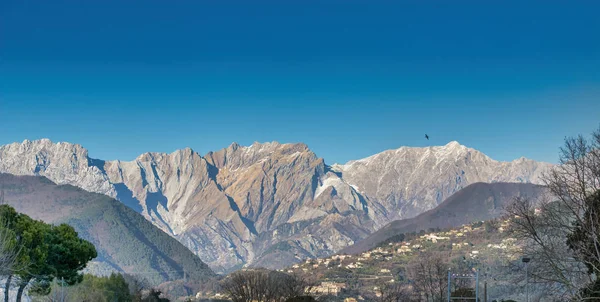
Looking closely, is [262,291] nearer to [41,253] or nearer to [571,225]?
[41,253]

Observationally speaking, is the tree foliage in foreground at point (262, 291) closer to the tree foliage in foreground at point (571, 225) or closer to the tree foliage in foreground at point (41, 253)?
the tree foliage in foreground at point (41, 253)

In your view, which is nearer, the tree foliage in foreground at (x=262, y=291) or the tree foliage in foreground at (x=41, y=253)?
the tree foliage in foreground at (x=41, y=253)

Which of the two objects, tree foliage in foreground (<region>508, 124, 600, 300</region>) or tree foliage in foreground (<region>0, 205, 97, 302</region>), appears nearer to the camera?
tree foliage in foreground (<region>508, 124, 600, 300</region>)

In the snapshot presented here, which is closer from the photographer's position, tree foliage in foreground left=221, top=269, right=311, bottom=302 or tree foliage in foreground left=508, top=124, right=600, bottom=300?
tree foliage in foreground left=508, top=124, right=600, bottom=300

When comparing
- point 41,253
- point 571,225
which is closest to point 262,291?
point 41,253

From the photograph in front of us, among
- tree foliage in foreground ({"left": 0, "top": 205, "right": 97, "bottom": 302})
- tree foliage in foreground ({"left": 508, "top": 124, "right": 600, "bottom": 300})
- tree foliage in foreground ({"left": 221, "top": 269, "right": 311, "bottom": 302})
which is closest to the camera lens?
tree foliage in foreground ({"left": 508, "top": 124, "right": 600, "bottom": 300})

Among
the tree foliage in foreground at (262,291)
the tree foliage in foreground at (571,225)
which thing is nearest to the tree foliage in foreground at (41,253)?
the tree foliage in foreground at (262,291)

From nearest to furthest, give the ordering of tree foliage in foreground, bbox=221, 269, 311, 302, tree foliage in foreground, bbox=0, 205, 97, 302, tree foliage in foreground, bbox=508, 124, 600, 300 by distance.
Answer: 1. tree foliage in foreground, bbox=508, 124, 600, 300
2. tree foliage in foreground, bbox=0, 205, 97, 302
3. tree foliage in foreground, bbox=221, 269, 311, 302

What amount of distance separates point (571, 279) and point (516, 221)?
15.3 feet

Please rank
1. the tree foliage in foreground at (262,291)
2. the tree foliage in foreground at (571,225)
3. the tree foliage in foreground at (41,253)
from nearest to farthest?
the tree foliage in foreground at (571,225), the tree foliage in foreground at (41,253), the tree foliage in foreground at (262,291)

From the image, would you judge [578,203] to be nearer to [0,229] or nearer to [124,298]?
[0,229]

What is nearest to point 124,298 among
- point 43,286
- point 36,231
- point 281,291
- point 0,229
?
point 281,291

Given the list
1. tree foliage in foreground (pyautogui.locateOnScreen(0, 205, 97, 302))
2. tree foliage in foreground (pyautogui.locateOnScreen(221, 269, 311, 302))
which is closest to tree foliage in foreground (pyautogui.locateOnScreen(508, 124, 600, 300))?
tree foliage in foreground (pyautogui.locateOnScreen(0, 205, 97, 302))

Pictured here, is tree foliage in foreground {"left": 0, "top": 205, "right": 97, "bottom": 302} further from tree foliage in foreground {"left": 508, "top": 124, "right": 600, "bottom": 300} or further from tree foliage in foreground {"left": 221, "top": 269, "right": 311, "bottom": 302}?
tree foliage in foreground {"left": 508, "top": 124, "right": 600, "bottom": 300}
